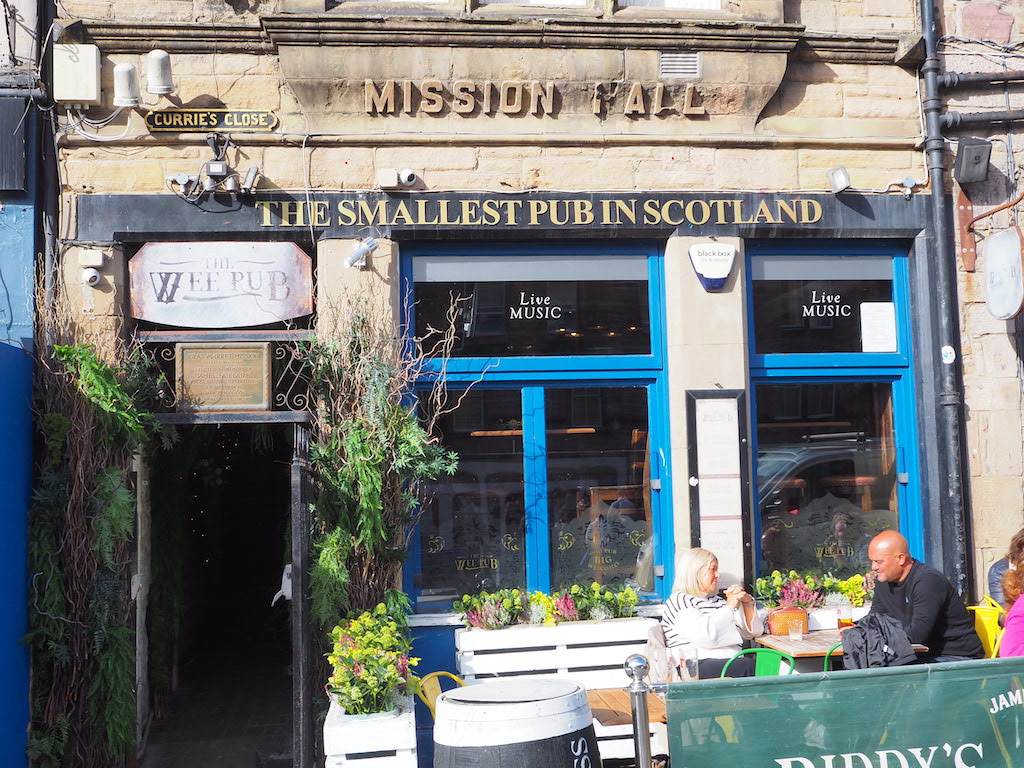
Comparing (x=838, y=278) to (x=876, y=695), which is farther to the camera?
(x=838, y=278)

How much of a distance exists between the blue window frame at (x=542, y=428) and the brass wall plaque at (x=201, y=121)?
4.50 ft

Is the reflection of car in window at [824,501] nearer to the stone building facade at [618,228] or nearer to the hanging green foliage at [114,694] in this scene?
the stone building facade at [618,228]

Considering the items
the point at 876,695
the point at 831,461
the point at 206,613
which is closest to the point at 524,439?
the point at 831,461

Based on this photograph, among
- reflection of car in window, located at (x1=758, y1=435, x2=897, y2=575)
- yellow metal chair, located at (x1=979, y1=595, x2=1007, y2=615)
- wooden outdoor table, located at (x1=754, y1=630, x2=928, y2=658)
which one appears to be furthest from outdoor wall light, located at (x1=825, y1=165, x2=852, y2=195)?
wooden outdoor table, located at (x1=754, y1=630, x2=928, y2=658)

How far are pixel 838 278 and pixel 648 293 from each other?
56.3 inches

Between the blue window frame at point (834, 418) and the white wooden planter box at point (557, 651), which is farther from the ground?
the blue window frame at point (834, 418)

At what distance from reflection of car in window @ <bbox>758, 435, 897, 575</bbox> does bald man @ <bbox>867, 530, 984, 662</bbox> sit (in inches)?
61.6

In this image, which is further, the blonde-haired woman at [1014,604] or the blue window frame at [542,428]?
the blue window frame at [542,428]

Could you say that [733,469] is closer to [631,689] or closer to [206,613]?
[631,689]

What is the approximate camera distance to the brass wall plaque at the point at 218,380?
647 cm

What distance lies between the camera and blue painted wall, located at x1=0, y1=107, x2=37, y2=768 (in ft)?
18.9

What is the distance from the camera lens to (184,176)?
659cm

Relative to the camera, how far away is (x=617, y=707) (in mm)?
5438

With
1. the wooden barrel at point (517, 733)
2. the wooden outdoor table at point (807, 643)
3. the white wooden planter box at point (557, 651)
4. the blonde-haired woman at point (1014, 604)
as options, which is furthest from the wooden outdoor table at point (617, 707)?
the blonde-haired woman at point (1014, 604)
